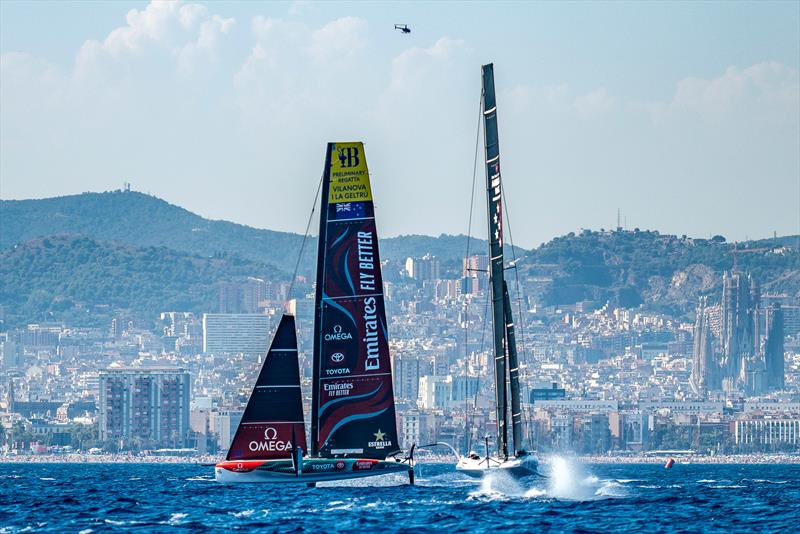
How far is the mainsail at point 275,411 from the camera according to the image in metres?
50.1

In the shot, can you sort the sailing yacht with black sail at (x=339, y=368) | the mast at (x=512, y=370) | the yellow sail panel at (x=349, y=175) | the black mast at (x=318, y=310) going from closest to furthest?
the sailing yacht with black sail at (x=339, y=368) → the black mast at (x=318, y=310) → the yellow sail panel at (x=349, y=175) → the mast at (x=512, y=370)

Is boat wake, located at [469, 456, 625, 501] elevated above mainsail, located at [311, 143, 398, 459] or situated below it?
below

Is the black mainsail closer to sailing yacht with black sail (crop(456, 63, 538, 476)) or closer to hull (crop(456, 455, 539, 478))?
sailing yacht with black sail (crop(456, 63, 538, 476))

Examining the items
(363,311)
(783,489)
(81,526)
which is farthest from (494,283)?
(783,489)

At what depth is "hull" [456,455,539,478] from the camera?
49.6 m

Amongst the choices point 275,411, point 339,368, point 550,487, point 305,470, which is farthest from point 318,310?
point 550,487

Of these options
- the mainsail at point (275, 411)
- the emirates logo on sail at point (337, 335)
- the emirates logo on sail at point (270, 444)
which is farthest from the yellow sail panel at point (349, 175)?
the emirates logo on sail at point (270, 444)

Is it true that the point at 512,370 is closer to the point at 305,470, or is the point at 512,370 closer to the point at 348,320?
the point at 348,320

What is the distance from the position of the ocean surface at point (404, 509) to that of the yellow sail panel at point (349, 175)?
7856mm

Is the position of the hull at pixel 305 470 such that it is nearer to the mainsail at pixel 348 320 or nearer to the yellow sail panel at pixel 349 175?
the mainsail at pixel 348 320

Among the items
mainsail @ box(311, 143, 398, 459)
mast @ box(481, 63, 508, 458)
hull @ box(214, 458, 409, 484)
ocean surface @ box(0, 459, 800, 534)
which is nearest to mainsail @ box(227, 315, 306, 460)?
hull @ box(214, 458, 409, 484)

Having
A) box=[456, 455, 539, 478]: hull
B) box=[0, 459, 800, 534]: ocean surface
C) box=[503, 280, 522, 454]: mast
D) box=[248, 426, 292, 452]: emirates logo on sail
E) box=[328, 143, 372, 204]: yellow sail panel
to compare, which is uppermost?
box=[328, 143, 372, 204]: yellow sail panel

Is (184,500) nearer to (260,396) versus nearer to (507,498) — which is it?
(260,396)

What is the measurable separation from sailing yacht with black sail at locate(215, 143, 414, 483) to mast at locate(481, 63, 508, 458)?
289 cm
